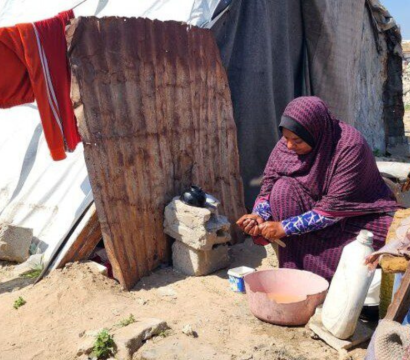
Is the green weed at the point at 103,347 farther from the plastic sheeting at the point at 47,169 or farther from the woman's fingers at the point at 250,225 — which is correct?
the plastic sheeting at the point at 47,169

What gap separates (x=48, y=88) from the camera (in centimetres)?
382

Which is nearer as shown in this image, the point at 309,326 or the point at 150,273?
the point at 309,326

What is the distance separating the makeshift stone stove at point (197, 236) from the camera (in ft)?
12.2

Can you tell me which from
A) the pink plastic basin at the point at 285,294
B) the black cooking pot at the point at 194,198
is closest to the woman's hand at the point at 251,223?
the pink plastic basin at the point at 285,294

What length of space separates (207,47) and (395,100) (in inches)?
216

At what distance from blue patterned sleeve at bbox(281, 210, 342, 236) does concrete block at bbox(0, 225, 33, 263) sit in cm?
212

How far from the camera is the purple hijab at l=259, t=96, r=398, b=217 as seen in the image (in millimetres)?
3242

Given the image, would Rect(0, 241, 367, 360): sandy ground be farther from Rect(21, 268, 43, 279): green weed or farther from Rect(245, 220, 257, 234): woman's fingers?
Rect(245, 220, 257, 234): woman's fingers

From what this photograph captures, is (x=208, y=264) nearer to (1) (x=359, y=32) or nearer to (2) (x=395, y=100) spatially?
(1) (x=359, y=32)

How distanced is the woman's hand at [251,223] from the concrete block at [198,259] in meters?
0.48

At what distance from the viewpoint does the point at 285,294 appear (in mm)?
3271

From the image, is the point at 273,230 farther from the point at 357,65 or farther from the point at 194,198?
the point at 357,65

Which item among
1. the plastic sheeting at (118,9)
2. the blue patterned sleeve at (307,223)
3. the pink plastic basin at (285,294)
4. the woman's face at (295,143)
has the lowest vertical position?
the pink plastic basin at (285,294)

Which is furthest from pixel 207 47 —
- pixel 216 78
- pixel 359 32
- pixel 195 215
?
pixel 359 32
